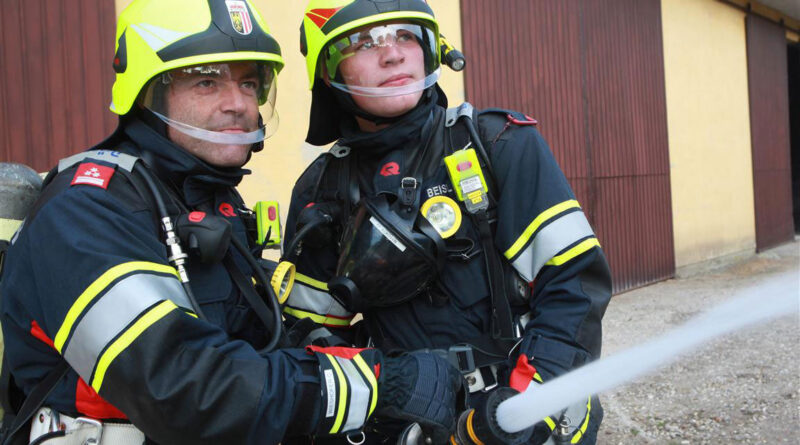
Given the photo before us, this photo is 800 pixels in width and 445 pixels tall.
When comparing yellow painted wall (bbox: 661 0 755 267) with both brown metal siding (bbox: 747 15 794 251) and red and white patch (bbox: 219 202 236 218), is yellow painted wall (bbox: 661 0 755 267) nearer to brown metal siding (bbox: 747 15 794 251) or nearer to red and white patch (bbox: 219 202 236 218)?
brown metal siding (bbox: 747 15 794 251)

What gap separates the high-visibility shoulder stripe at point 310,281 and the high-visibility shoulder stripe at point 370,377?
0.73m

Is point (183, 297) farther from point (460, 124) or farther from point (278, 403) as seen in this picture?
point (460, 124)

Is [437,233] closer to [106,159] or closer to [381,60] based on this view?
[381,60]

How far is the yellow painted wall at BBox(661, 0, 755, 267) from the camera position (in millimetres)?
10789

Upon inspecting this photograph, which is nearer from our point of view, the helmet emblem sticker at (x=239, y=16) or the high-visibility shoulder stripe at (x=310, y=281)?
the helmet emblem sticker at (x=239, y=16)

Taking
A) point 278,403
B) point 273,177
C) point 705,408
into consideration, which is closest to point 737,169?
point 705,408

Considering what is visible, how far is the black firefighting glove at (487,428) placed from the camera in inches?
68.4

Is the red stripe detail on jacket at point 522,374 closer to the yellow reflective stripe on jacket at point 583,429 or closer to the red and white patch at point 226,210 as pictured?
the yellow reflective stripe on jacket at point 583,429

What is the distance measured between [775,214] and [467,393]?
593 inches

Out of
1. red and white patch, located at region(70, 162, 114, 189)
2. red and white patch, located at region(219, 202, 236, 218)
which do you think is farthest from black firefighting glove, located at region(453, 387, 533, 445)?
red and white patch, located at region(70, 162, 114, 189)

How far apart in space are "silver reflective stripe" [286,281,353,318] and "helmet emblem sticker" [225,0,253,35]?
102 centimetres

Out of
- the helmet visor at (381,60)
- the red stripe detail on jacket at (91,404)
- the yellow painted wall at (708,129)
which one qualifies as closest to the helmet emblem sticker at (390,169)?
the helmet visor at (381,60)

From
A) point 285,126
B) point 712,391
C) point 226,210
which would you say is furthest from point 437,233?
point 712,391

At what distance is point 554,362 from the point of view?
195cm
